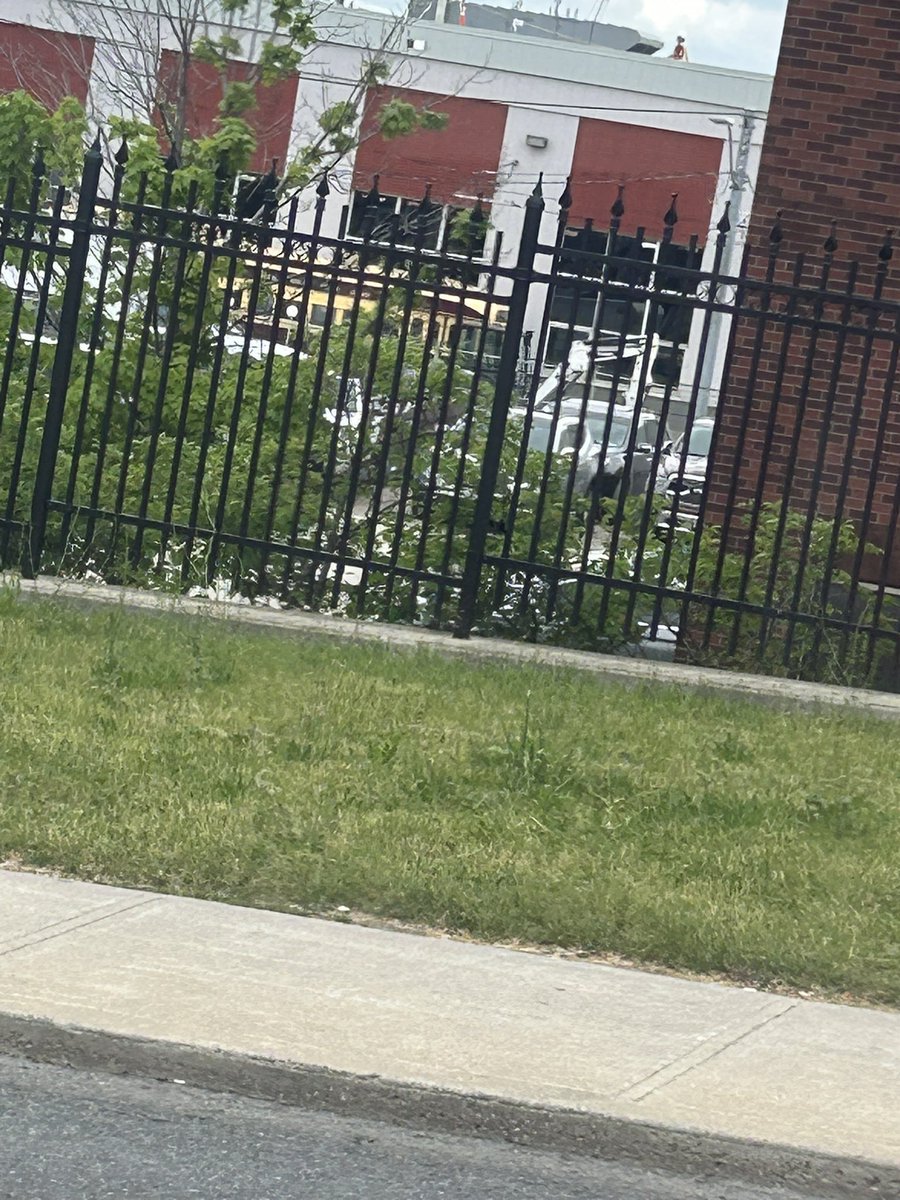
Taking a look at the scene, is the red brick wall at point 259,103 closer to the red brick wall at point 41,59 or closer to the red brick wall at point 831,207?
the red brick wall at point 41,59

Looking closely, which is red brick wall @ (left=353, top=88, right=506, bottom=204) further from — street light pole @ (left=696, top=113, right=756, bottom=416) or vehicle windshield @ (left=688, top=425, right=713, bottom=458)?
vehicle windshield @ (left=688, top=425, right=713, bottom=458)

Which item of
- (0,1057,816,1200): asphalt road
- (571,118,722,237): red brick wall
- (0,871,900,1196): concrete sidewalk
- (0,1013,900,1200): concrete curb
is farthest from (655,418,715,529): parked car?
(571,118,722,237): red brick wall

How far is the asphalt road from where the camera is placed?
374cm

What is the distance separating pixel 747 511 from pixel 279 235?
11.3ft

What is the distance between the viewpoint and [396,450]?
32.6 ft

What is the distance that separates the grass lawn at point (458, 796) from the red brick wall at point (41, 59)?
2349 centimetres

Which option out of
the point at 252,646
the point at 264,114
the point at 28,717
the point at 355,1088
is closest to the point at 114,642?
the point at 252,646

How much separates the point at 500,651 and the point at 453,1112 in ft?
16.4

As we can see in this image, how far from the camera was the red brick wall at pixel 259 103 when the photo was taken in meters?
27.6

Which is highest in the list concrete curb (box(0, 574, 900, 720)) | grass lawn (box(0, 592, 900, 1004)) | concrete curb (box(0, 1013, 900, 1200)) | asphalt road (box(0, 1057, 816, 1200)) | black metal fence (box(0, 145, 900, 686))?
black metal fence (box(0, 145, 900, 686))

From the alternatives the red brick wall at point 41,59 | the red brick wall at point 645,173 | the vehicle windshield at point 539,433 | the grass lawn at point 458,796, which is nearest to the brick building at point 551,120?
the red brick wall at point 645,173

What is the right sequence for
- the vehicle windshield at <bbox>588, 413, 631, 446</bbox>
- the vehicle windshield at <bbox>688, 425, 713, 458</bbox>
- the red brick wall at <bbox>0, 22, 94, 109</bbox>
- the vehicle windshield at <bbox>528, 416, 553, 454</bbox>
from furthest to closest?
the red brick wall at <bbox>0, 22, 94, 109</bbox>, the vehicle windshield at <bbox>688, 425, 713, 458</bbox>, the vehicle windshield at <bbox>588, 413, 631, 446</bbox>, the vehicle windshield at <bbox>528, 416, 553, 454</bbox>

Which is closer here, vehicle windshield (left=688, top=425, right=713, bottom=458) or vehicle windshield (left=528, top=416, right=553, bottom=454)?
vehicle windshield (left=528, top=416, right=553, bottom=454)

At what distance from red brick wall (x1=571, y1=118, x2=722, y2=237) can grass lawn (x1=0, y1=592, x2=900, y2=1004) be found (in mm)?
29713
